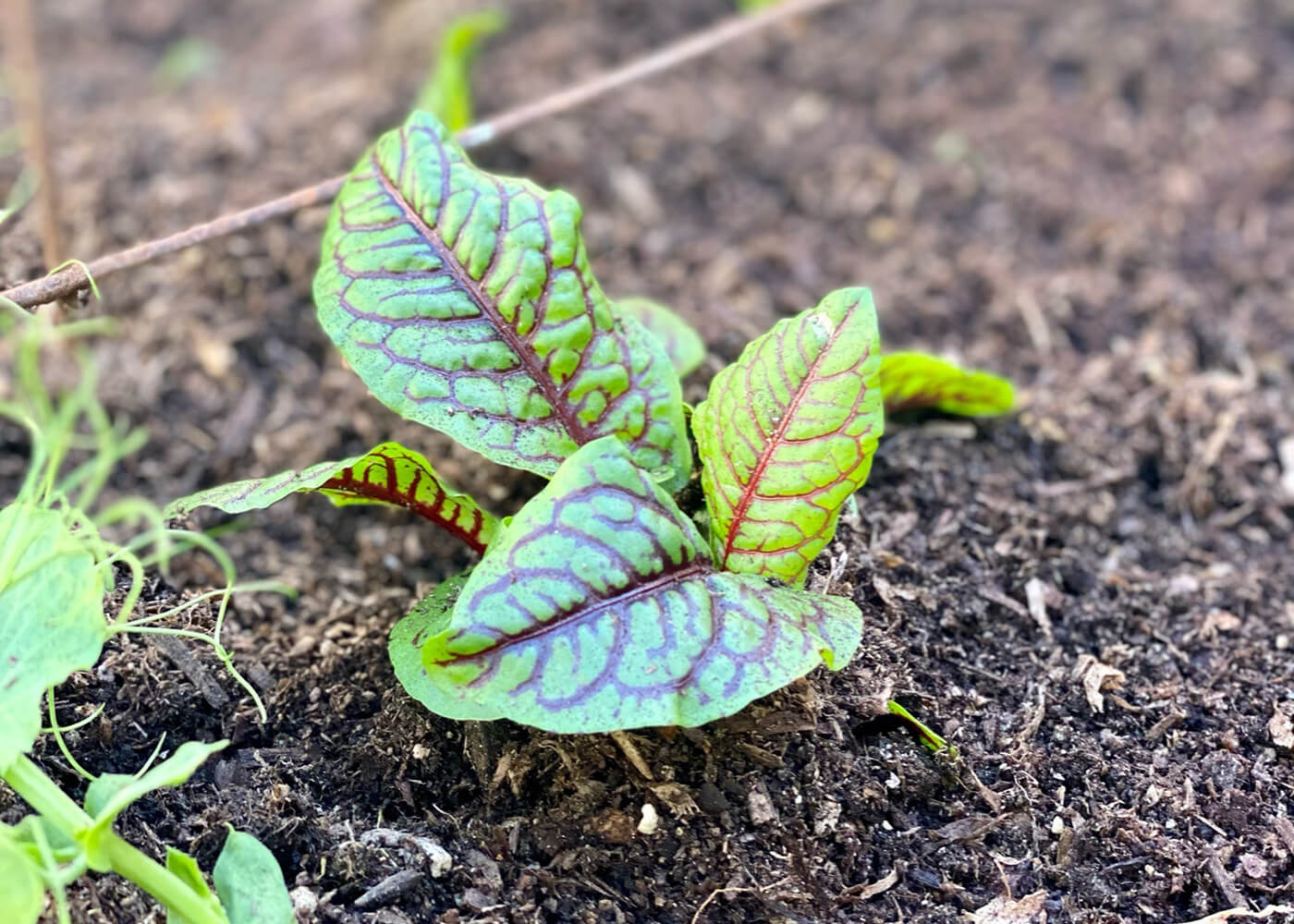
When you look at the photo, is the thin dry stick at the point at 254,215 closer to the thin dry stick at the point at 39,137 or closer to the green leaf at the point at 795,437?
the thin dry stick at the point at 39,137

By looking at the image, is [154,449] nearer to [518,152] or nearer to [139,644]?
[139,644]

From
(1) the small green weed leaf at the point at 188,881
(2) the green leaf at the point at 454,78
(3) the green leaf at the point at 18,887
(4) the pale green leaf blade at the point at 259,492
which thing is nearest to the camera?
(3) the green leaf at the point at 18,887

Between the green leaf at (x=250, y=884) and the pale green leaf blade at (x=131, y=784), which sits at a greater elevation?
the pale green leaf blade at (x=131, y=784)

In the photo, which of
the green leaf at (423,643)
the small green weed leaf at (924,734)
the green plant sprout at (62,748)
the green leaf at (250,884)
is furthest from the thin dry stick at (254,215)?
the small green weed leaf at (924,734)

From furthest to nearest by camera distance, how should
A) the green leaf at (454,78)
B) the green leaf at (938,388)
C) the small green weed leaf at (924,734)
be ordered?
the green leaf at (454,78), the green leaf at (938,388), the small green weed leaf at (924,734)

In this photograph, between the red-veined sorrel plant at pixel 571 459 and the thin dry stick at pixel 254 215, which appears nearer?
the red-veined sorrel plant at pixel 571 459

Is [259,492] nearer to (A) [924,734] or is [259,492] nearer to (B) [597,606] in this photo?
(B) [597,606]

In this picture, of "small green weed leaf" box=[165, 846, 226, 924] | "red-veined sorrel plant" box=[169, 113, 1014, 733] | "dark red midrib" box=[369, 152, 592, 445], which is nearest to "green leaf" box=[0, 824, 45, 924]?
"small green weed leaf" box=[165, 846, 226, 924]

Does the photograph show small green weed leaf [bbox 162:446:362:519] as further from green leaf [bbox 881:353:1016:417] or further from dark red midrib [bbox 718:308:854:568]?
green leaf [bbox 881:353:1016:417]

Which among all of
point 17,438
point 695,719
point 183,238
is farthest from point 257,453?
point 695,719
